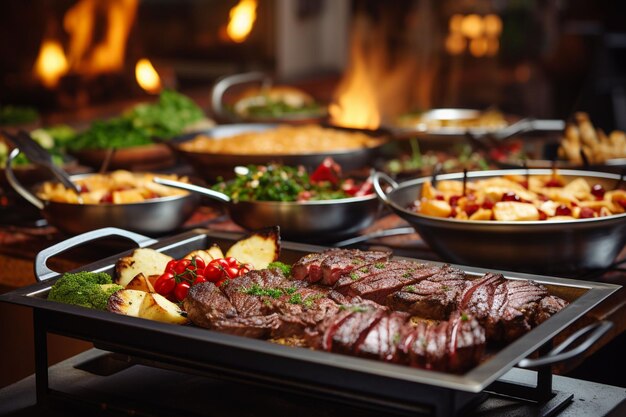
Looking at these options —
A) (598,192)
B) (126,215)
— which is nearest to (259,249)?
(126,215)

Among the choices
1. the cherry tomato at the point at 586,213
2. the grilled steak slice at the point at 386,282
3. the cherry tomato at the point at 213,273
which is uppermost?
the cherry tomato at the point at 586,213

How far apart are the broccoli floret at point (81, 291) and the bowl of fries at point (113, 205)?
83 centimetres

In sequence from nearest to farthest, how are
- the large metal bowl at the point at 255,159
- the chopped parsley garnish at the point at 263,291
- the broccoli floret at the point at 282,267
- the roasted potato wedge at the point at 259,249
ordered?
the chopped parsley garnish at the point at 263,291, the broccoli floret at the point at 282,267, the roasted potato wedge at the point at 259,249, the large metal bowl at the point at 255,159

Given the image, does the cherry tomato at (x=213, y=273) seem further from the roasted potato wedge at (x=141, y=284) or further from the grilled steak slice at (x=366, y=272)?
the grilled steak slice at (x=366, y=272)

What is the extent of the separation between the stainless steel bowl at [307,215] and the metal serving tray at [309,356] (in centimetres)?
81

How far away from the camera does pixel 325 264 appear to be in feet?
7.70

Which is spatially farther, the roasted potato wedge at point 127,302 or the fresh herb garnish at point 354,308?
the roasted potato wedge at point 127,302

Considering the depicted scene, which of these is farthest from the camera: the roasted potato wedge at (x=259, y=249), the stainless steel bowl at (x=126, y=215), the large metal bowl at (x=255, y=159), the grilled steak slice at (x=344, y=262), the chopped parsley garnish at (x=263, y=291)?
the large metal bowl at (x=255, y=159)

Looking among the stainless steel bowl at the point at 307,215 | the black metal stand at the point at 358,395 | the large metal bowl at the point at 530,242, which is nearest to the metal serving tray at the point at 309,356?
the black metal stand at the point at 358,395

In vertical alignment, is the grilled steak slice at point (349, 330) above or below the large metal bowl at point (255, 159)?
below

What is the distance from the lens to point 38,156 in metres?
3.46

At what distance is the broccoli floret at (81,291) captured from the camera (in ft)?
7.32

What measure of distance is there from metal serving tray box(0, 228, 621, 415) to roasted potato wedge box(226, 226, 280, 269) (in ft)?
1.72

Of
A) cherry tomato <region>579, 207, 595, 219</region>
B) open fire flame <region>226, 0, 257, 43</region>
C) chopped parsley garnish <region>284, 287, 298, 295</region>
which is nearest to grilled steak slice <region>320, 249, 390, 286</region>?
chopped parsley garnish <region>284, 287, 298, 295</region>
